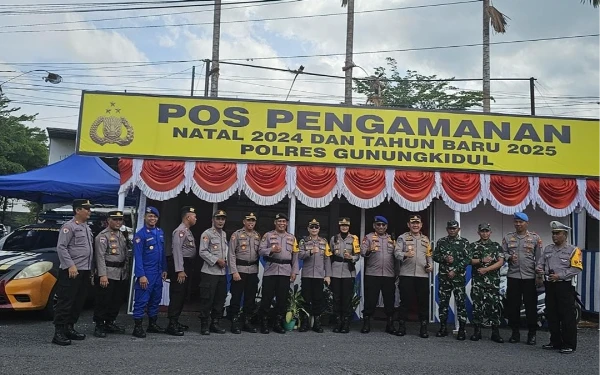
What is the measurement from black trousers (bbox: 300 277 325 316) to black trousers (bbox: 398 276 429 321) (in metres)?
1.17

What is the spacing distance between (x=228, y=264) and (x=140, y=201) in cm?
226

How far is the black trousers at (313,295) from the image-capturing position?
745 centimetres

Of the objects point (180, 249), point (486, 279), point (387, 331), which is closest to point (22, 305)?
point (180, 249)

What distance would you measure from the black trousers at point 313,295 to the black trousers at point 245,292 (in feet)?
2.42

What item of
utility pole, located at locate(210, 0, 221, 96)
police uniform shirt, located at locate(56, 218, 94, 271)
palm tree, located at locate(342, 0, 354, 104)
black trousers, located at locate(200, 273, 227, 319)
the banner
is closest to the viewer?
police uniform shirt, located at locate(56, 218, 94, 271)

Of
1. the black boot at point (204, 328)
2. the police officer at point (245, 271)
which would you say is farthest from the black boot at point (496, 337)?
the black boot at point (204, 328)

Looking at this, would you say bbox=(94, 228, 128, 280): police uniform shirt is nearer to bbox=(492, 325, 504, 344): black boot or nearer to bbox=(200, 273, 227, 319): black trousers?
bbox=(200, 273, 227, 319): black trousers

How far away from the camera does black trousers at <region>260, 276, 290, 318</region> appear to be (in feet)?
23.9

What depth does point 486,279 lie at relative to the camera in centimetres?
727

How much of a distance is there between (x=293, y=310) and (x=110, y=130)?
4.08 m

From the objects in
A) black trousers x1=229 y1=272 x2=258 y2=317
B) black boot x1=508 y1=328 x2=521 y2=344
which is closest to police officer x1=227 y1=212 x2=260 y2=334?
black trousers x1=229 y1=272 x2=258 y2=317

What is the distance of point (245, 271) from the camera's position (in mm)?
7238

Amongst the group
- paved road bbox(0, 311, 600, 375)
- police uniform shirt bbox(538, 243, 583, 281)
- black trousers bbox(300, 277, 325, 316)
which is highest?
police uniform shirt bbox(538, 243, 583, 281)

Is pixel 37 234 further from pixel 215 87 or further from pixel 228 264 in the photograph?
pixel 215 87
